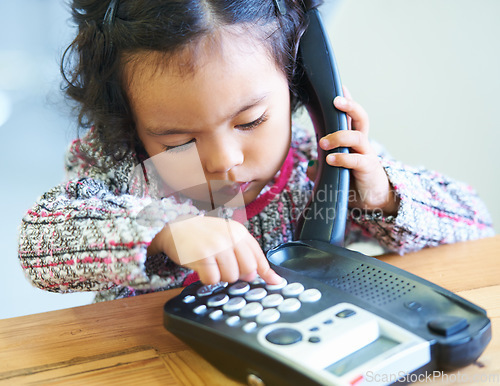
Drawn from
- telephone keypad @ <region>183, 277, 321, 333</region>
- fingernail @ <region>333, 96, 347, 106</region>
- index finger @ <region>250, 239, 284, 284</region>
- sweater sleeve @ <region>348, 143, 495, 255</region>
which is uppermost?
fingernail @ <region>333, 96, 347, 106</region>

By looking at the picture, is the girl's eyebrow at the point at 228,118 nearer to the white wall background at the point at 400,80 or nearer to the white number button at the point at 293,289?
the white number button at the point at 293,289

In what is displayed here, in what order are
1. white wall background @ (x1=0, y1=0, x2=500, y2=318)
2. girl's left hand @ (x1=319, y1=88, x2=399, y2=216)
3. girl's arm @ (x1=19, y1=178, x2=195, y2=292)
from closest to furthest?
girl's arm @ (x1=19, y1=178, x2=195, y2=292) → girl's left hand @ (x1=319, y1=88, x2=399, y2=216) → white wall background @ (x1=0, y1=0, x2=500, y2=318)

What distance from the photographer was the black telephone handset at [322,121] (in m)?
0.52

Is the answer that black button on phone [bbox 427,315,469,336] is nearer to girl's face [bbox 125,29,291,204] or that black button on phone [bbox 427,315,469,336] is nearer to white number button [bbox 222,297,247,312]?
white number button [bbox 222,297,247,312]

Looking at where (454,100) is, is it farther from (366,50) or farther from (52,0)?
(52,0)

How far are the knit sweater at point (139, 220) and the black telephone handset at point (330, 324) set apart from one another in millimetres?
82

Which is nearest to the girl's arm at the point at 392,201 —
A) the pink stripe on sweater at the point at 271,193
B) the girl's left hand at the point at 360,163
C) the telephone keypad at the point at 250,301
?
the girl's left hand at the point at 360,163

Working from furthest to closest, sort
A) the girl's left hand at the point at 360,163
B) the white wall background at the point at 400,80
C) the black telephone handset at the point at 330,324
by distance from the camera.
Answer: the white wall background at the point at 400,80
the girl's left hand at the point at 360,163
the black telephone handset at the point at 330,324

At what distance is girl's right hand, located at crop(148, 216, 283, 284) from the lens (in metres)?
0.40

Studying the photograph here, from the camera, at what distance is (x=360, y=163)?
56cm

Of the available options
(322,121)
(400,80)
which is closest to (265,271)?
(322,121)

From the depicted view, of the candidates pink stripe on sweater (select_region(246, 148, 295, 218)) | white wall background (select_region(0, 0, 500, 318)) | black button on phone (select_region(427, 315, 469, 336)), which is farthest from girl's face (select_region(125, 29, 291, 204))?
white wall background (select_region(0, 0, 500, 318))

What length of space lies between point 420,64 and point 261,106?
67cm

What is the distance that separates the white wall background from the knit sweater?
406mm
